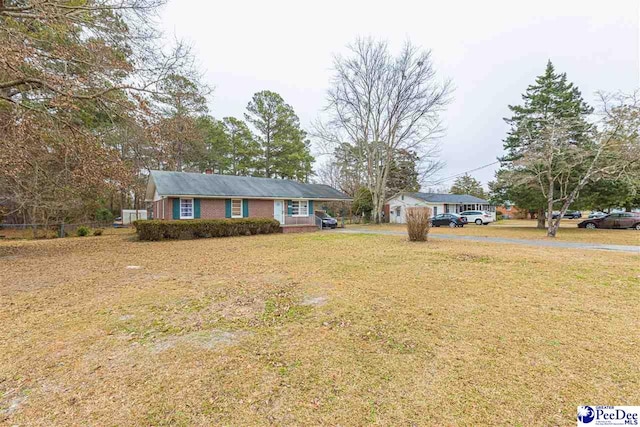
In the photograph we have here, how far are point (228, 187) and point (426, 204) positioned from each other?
2333cm

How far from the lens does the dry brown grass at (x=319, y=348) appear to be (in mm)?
2305

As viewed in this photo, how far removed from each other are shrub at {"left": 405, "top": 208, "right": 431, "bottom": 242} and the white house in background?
63.0ft

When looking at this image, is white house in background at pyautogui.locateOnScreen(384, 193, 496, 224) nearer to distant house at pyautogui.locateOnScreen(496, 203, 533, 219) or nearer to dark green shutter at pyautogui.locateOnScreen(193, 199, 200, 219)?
distant house at pyautogui.locateOnScreen(496, 203, 533, 219)

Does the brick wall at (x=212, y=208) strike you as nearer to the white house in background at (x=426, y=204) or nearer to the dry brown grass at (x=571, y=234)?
the dry brown grass at (x=571, y=234)

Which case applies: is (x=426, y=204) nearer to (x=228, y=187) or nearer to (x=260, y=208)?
(x=260, y=208)

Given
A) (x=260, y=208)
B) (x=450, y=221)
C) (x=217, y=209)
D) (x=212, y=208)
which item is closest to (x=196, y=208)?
(x=212, y=208)

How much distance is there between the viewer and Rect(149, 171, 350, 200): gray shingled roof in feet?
59.4

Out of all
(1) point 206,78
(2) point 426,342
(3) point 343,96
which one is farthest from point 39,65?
(3) point 343,96

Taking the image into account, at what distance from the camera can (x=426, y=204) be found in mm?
34219

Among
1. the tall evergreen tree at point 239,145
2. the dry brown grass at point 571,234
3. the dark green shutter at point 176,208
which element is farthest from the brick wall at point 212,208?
the tall evergreen tree at point 239,145

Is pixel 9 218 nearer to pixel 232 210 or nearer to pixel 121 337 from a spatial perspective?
pixel 232 210

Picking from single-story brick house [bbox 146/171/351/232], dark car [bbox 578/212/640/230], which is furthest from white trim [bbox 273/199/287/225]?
dark car [bbox 578/212/640/230]

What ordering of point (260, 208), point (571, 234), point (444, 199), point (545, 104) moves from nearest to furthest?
point (571, 234) < point (260, 208) < point (545, 104) < point (444, 199)

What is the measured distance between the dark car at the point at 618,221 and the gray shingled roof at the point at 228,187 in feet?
64.6
